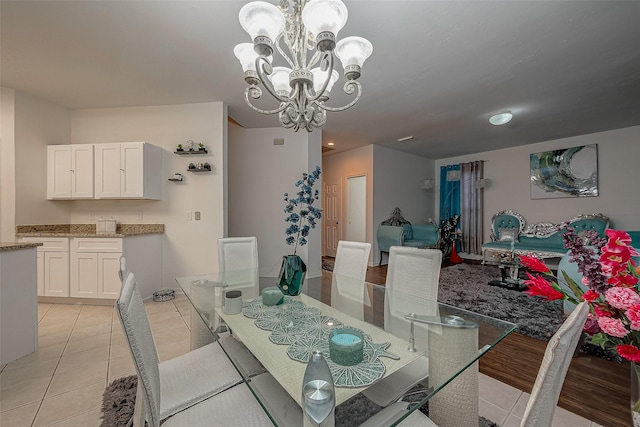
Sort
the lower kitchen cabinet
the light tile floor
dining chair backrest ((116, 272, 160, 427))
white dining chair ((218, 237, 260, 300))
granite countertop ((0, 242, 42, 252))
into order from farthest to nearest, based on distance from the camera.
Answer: the lower kitchen cabinet, white dining chair ((218, 237, 260, 300)), granite countertop ((0, 242, 42, 252)), the light tile floor, dining chair backrest ((116, 272, 160, 427))

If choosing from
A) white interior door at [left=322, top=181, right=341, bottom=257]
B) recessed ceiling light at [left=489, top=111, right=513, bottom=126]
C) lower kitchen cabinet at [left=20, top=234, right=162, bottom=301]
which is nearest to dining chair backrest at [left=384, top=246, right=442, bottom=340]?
lower kitchen cabinet at [left=20, top=234, right=162, bottom=301]

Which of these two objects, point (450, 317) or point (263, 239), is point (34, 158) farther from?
point (450, 317)

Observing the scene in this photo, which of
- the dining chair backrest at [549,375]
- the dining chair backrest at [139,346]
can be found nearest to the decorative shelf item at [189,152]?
the dining chair backrest at [139,346]

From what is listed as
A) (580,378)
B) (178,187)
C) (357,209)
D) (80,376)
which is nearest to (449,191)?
(357,209)

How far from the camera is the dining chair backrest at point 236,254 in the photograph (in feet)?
7.51

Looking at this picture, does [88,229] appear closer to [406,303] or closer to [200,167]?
[200,167]

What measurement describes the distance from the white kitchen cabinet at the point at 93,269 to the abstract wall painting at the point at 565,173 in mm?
7312

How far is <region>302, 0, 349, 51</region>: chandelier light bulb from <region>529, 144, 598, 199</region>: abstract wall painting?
5.84m

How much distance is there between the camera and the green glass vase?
4.98 feet

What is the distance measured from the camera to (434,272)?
168cm

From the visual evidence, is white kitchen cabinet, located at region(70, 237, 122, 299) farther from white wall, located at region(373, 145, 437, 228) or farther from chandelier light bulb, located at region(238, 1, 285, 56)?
white wall, located at region(373, 145, 437, 228)

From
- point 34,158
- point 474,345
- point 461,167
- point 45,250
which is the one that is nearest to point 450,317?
point 474,345

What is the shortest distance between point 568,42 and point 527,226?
4201 millimetres

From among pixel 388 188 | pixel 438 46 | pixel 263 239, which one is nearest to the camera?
pixel 438 46
